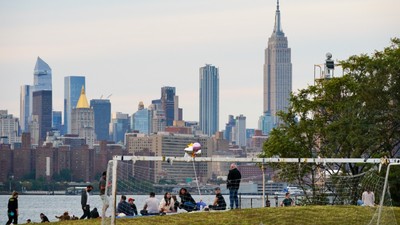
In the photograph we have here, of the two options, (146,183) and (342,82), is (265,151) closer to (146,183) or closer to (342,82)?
(342,82)

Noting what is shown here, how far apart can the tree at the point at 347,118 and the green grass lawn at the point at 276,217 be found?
2818 centimetres

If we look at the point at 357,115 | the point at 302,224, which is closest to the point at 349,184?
the point at 357,115

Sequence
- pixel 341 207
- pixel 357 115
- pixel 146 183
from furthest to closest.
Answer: pixel 146 183 < pixel 357 115 < pixel 341 207

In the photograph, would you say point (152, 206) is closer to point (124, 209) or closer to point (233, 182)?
point (124, 209)

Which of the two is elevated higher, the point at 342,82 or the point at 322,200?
the point at 342,82

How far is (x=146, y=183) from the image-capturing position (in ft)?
295

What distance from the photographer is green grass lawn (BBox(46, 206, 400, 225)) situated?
40.8 meters

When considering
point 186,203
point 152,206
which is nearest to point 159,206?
point 152,206

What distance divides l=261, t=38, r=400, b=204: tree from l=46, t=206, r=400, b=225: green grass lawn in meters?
28.2

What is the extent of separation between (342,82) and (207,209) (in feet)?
99.6

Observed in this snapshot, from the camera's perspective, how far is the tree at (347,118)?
7269cm

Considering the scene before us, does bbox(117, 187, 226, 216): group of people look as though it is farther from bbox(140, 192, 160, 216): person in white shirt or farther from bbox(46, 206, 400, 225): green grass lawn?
bbox(46, 206, 400, 225): green grass lawn

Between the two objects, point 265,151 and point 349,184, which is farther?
point 265,151

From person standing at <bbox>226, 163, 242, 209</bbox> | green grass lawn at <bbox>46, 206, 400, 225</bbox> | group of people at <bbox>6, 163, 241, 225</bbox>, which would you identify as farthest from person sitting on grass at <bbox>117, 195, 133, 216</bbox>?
green grass lawn at <bbox>46, 206, 400, 225</bbox>
